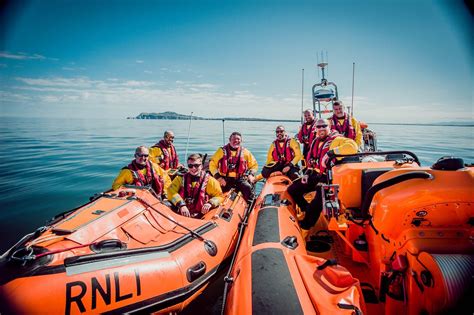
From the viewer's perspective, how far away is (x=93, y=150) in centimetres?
1288

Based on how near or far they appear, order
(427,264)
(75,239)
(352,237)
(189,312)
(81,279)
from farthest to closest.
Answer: (189,312)
(352,237)
(75,239)
(81,279)
(427,264)

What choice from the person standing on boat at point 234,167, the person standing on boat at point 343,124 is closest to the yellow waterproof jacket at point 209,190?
the person standing on boat at point 234,167

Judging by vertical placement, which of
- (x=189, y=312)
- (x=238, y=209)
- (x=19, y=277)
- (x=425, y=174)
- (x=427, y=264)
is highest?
(x=425, y=174)

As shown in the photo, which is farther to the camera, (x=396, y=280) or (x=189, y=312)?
(x=189, y=312)

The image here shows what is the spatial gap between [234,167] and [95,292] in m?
3.21

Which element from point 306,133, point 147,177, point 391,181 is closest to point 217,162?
point 147,177

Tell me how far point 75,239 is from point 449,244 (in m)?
2.66

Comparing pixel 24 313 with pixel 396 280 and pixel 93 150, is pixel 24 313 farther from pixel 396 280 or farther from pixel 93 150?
pixel 93 150

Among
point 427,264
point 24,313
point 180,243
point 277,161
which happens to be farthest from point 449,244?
point 277,161

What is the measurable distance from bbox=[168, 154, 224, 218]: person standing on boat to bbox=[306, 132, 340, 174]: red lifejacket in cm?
147

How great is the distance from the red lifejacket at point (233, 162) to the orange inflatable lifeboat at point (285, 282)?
2.41 metres

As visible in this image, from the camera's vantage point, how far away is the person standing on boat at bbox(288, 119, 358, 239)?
278cm

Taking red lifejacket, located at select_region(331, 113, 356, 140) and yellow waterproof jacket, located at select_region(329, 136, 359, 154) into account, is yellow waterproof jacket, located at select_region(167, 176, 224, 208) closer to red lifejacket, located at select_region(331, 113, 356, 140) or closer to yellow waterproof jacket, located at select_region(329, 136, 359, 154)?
yellow waterproof jacket, located at select_region(329, 136, 359, 154)

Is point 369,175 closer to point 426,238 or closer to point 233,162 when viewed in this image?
point 426,238
